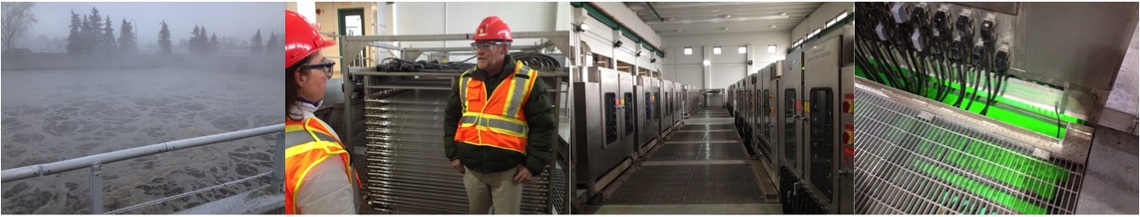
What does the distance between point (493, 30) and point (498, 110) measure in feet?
0.98

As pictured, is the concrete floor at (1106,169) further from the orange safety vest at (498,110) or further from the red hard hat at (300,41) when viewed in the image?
the red hard hat at (300,41)

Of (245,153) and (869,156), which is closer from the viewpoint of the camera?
(869,156)

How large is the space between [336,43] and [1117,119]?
9.30 feet

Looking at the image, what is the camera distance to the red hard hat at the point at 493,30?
1.74m

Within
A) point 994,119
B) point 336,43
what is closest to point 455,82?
point 336,43

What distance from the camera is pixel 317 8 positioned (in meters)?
1.91

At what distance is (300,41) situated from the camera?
1.64 meters

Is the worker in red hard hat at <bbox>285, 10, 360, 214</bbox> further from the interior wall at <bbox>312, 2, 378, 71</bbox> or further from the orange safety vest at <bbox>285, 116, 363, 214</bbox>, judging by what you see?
the interior wall at <bbox>312, 2, 378, 71</bbox>

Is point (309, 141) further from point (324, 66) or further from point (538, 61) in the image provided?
point (538, 61)

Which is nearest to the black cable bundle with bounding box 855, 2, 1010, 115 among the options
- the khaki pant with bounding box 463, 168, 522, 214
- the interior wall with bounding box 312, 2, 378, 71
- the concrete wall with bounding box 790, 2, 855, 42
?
the concrete wall with bounding box 790, 2, 855, 42

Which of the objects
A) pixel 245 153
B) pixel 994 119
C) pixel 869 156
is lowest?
pixel 245 153

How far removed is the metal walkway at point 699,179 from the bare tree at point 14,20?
3.97 m

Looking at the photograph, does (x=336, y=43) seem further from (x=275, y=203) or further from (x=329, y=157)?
(x=275, y=203)

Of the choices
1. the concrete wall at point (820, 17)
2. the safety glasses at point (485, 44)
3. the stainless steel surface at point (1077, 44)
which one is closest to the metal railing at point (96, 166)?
the safety glasses at point (485, 44)
